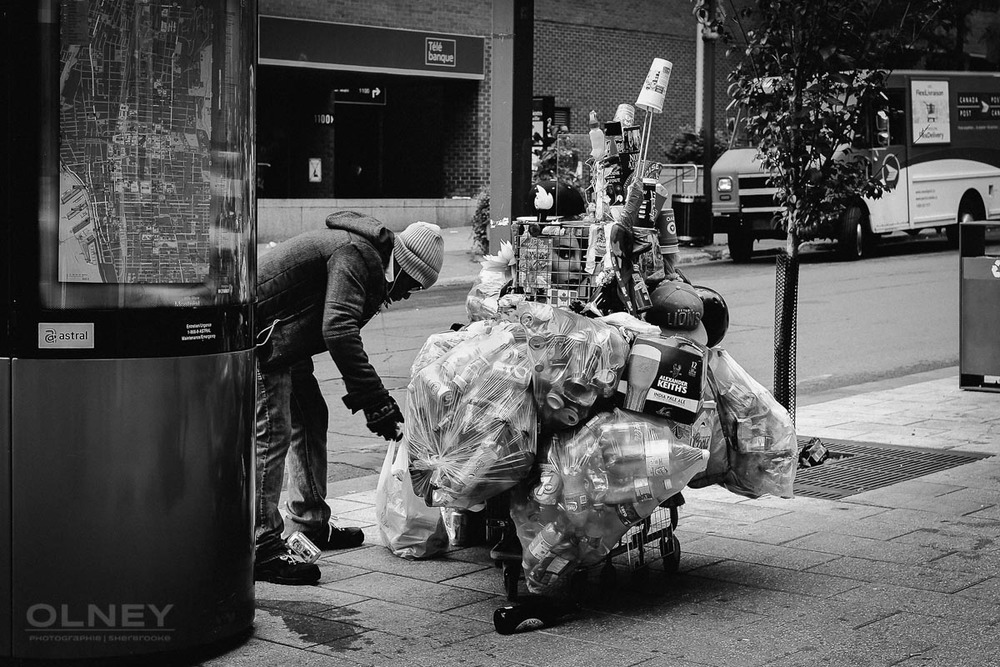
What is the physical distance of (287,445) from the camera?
18.5 ft

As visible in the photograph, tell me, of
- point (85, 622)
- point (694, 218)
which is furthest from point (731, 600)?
point (694, 218)

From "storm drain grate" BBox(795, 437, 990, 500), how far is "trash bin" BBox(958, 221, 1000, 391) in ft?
7.35

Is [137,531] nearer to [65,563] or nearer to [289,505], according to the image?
[65,563]

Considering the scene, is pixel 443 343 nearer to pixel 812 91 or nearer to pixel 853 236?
pixel 812 91

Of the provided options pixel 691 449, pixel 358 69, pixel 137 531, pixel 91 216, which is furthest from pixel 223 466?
pixel 358 69

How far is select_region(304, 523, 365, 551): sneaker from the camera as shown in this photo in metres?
5.94

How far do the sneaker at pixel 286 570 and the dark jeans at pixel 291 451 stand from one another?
5 cm

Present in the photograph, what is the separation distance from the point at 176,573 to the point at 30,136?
4.91ft

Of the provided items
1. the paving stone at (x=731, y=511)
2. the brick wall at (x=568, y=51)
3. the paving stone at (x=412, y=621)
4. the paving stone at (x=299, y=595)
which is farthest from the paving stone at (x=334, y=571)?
the brick wall at (x=568, y=51)

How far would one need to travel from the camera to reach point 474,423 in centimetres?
486

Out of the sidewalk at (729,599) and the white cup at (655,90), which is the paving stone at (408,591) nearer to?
the sidewalk at (729,599)

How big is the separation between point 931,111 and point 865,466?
1737cm

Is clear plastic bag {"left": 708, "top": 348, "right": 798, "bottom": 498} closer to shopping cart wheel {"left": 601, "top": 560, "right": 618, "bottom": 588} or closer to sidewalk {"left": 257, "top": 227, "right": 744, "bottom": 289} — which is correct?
shopping cart wheel {"left": 601, "top": 560, "right": 618, "bottom": 588}

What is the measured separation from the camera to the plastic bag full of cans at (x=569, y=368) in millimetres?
4906
